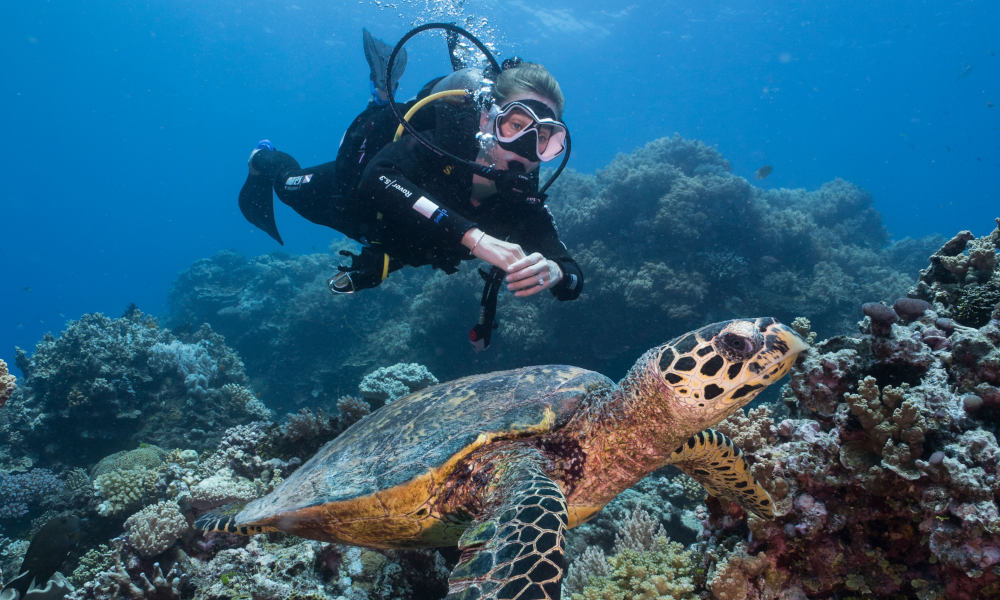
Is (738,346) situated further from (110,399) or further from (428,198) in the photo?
(110,399)

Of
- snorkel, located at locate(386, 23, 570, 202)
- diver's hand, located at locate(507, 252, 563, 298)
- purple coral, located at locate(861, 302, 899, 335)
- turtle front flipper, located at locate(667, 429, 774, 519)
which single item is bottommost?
turtle front flipper, located at locate(667, 429, 774, 519)

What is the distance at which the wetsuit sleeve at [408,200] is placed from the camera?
3.14 m

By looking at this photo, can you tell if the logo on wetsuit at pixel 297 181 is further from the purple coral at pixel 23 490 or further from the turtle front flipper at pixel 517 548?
the purple coral at pixel 23 490

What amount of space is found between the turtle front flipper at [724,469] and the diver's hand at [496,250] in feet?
4.91

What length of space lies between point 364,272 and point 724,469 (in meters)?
3.64

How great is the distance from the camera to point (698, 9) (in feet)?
152

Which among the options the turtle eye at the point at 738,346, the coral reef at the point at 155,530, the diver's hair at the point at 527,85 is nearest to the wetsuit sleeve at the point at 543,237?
the diver's hair at the point at 527,85

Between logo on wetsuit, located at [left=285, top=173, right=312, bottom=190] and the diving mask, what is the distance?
3.01m

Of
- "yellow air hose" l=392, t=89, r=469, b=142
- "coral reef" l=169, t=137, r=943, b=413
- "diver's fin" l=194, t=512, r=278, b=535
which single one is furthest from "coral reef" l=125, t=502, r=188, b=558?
"coral reef" l=169, t=137, r=943, b=413

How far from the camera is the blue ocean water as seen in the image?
52.9 meters

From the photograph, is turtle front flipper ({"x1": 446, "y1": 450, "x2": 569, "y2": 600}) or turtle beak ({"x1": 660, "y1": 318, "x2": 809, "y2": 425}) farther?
turtle beak ({"x1": 660, "y1": 318, "x2": 809, "y2": 425})

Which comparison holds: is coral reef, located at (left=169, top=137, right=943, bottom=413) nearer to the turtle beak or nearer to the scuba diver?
the scuba diver

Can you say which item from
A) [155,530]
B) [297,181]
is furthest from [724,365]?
[297,181]

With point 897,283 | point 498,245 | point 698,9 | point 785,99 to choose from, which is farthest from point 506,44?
point 785,99
